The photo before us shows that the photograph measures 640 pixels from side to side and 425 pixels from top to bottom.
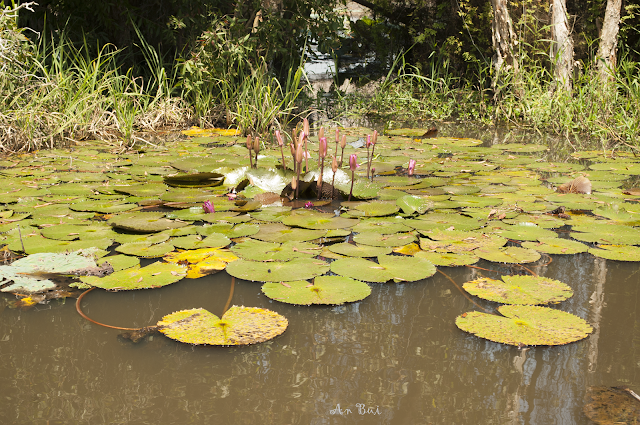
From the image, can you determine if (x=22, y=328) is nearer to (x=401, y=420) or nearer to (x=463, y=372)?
(x=401, y=420)

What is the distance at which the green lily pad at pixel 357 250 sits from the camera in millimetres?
1980

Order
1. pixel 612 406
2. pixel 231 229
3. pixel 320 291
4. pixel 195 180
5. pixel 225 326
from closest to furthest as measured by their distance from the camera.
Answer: pixel 612 406 < pixel 225 326 < pixel 320 291 < pixel 231 229 < pixel 195 180

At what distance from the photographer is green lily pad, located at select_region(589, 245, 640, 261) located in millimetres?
1955

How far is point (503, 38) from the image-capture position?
5.74 meters

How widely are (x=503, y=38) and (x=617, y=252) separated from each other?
14.1 feet

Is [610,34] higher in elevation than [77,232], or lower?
higher

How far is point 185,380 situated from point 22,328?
1.85 ft

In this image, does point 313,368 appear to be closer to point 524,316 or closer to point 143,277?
point 524,316

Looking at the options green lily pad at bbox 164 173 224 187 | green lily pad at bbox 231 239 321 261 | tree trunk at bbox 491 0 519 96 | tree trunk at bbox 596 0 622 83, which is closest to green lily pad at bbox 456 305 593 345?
green lily pad at bbox 231 239 321 261

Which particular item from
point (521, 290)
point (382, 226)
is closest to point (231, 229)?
point (382, 226)

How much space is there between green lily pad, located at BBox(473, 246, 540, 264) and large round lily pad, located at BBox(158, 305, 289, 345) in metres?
0.85

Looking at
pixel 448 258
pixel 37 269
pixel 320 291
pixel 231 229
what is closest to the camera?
pixel 320 291

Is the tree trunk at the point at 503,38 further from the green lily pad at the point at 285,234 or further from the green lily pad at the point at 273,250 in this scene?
the green lily pad at the point at 273,250

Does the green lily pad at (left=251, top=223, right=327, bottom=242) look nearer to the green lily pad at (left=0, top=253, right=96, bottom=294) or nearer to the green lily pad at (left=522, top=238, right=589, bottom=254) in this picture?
the green lily pad at (left=0, top=253, right=96, bottom=294)
